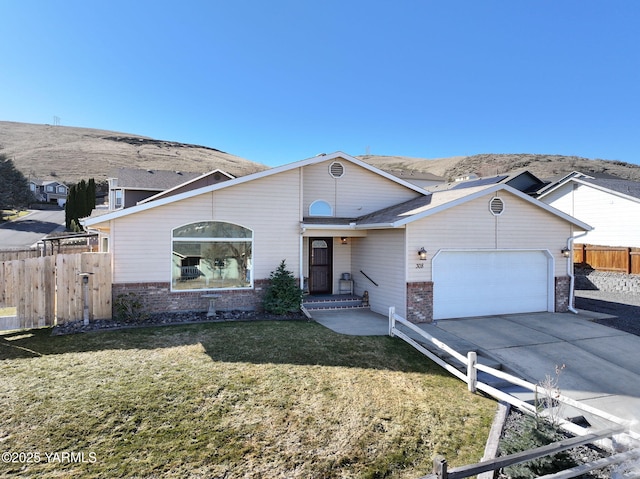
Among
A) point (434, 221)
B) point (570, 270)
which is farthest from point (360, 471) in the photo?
point (570, 270)

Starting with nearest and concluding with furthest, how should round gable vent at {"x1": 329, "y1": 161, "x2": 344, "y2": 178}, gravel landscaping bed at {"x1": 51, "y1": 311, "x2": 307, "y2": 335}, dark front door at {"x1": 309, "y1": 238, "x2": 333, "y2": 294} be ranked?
1. gravel landscaping bed at {"x1": 51, "y1": 311, "x2": 307, "y2": 335}
2. round gable vent at {"x1": 329, "y1": 161, "x2": 344, "y2": 178}
3. dark front door at {"x1": 309, "y1": 238, "x2": 333, "y2": 294}

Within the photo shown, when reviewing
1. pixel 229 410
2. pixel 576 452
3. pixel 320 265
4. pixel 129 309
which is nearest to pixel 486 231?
pixel 320 265

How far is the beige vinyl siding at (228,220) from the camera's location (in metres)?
9.73

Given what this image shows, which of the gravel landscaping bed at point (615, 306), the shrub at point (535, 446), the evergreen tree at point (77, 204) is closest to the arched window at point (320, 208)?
the gravel landscaping bed at point (615, 306)

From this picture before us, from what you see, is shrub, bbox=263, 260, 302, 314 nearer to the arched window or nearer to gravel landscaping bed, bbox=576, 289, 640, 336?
the arched window

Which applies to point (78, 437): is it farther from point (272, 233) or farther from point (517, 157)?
point (517, 157)

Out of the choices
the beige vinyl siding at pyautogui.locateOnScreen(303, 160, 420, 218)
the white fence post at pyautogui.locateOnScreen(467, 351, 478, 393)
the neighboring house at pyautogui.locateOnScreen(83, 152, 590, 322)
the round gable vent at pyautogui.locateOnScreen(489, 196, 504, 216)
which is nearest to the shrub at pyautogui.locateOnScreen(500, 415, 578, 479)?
the white fence post at pyautogui.locateOnScreen(467, 351, 478, 393)

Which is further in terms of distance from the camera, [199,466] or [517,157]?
[517,157]

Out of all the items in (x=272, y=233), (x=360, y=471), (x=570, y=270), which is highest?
(x=272, y=233)

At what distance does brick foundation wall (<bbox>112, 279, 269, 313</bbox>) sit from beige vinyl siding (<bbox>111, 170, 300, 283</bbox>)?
0.22m

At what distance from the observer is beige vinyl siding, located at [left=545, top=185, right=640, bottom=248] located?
18.1m

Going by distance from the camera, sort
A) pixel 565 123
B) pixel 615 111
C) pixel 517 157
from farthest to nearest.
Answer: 1. pixel 517 157
2. pixel 565 123
3. pixel 615 111

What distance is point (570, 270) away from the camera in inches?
479

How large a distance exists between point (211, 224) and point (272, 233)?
1846 mm
